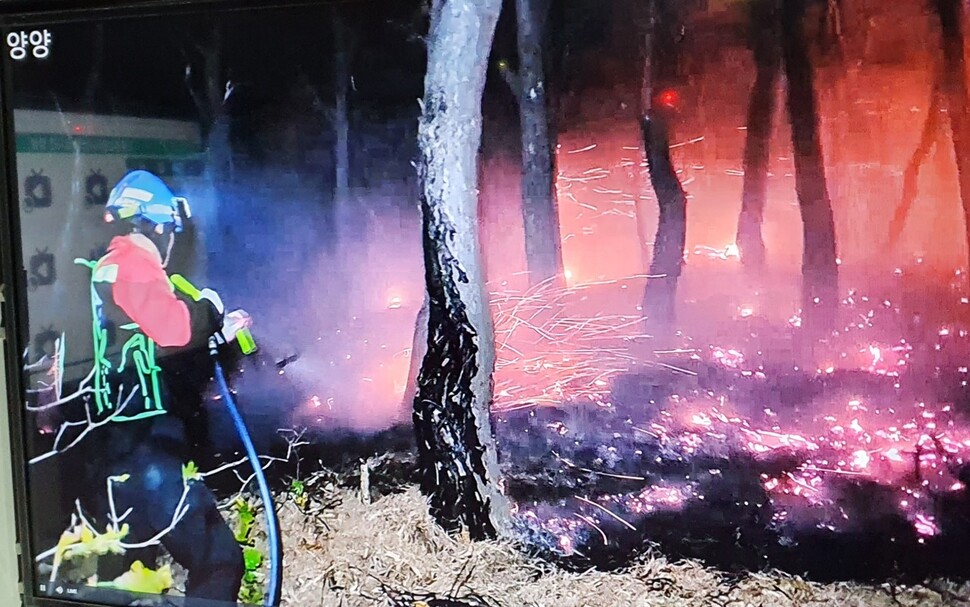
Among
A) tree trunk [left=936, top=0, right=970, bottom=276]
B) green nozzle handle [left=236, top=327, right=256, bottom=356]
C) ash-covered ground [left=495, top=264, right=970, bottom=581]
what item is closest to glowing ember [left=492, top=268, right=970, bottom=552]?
ash-covered ground [left=495, top=264, right=970, bottom=581]

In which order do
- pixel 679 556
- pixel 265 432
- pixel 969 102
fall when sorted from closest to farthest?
pixel 969 102 < pixel 679 556 < pixel 265 432

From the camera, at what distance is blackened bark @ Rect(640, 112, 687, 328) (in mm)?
1040

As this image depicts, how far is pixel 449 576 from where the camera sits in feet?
3.72

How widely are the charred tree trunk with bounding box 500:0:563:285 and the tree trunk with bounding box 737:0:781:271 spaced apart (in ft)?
0.74

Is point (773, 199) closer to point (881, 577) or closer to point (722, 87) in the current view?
point (722, 87)

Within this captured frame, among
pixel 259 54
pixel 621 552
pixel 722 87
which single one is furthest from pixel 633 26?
pixel 621 552

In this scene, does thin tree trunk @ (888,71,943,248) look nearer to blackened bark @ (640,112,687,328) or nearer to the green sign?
blackened bark @ (640,112,687,328)

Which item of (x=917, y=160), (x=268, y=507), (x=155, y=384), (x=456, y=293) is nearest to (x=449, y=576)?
(x=268, y=507)

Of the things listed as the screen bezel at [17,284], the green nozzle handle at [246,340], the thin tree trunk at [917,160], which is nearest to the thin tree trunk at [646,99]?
the thin tree trunk at [917,160]

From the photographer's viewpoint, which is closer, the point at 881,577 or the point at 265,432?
the point at 881,577

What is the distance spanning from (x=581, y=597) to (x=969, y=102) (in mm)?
740

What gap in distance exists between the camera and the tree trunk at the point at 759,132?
1.00 metres

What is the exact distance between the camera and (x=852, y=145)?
3.24 ft

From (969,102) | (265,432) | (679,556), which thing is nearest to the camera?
(969,102)
